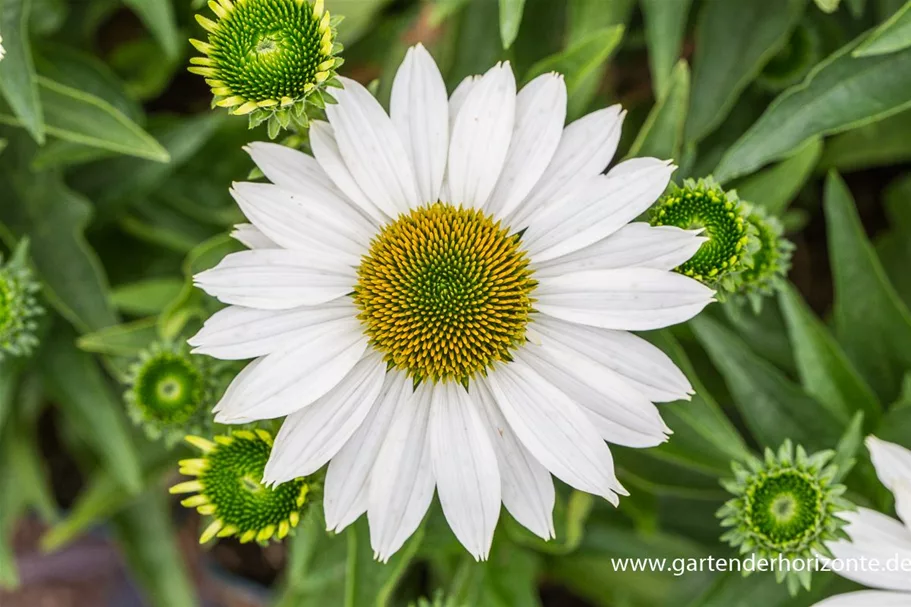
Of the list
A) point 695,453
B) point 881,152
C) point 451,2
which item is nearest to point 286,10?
point 451,2

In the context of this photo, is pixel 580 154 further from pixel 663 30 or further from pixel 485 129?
pixel 663 30

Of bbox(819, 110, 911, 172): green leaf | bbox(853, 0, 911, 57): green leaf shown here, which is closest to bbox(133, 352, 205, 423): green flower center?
bbox(853, 0, 911, 57): green leaf

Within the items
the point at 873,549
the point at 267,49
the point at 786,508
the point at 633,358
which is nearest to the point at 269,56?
the point at 267,49

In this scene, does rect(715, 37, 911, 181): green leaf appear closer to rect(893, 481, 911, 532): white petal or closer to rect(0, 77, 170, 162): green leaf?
rect(893, 481, 911, 532): white petal

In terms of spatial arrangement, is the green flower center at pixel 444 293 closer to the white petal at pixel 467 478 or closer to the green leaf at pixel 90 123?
the white petal at pixel 467 478

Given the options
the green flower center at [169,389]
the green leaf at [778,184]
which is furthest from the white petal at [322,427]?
the green leaf at [778,184]

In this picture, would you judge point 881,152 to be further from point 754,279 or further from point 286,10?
point 286,10
